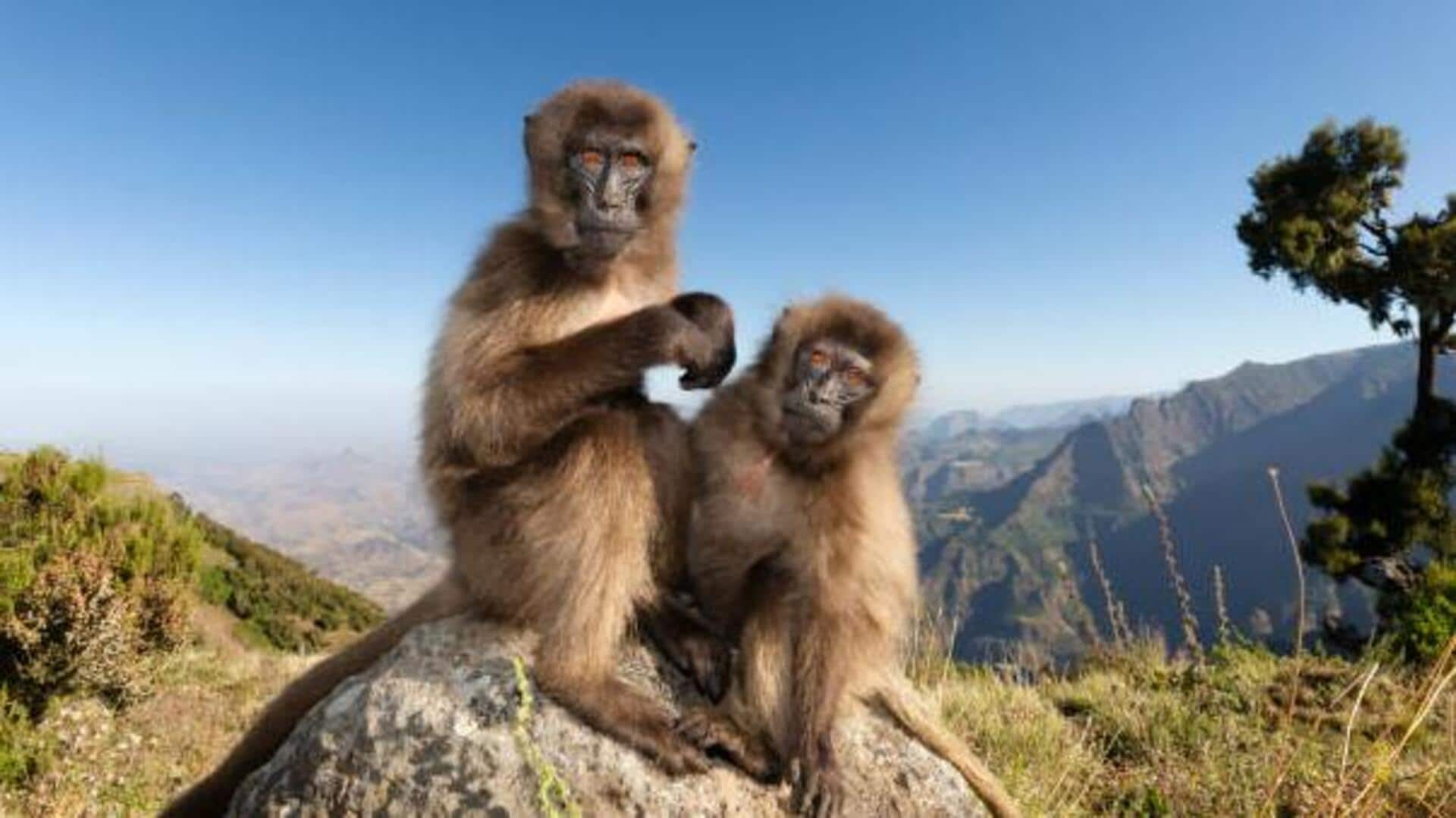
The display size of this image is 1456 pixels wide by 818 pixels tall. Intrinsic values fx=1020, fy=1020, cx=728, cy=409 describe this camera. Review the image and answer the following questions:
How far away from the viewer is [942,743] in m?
4.66

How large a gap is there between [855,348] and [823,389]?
360 millimetres

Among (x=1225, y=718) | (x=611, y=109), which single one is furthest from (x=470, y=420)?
(x=1225, y=718)

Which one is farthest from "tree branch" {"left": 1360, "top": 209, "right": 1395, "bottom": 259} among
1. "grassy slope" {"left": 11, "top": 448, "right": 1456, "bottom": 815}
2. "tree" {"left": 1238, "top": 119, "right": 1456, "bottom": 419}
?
"grassy slope" {"left": 11, "top": 448, "right": 1456, "bottom": 815}

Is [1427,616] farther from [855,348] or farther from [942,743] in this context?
[855,348]

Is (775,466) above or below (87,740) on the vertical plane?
above

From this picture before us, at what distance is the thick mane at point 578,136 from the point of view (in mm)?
4266

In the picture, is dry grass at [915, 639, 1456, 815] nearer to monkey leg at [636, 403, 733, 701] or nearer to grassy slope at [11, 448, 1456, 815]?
grassy slope at [11, 448, 1456, 815]

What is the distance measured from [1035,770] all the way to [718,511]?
398cm

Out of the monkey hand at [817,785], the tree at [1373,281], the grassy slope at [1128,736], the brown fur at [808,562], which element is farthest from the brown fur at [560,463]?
the tree at [1373,281]

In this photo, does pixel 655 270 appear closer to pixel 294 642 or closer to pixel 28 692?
pixel 28 692

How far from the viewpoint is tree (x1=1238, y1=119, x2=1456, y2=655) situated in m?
23.0

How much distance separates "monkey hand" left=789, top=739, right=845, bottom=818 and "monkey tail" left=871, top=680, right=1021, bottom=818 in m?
0.84

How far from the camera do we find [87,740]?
21.8 feet

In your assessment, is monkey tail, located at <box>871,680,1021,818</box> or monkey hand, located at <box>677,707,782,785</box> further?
monkey tail, located at <box>871,680,1021,818</box>
